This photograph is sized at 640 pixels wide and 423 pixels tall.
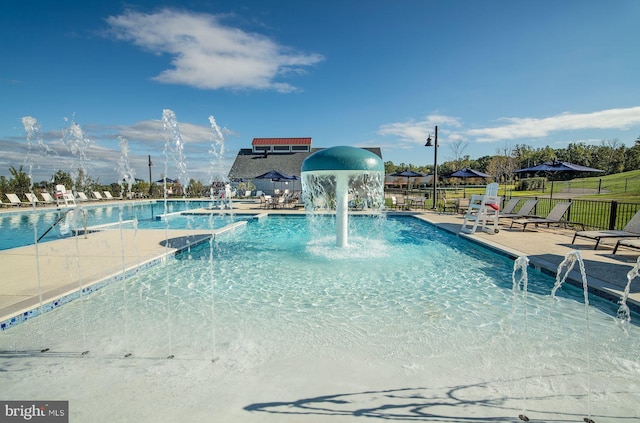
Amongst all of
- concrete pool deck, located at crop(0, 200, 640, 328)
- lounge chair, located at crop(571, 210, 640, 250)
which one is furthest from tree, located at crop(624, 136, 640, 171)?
lounge chair, located at crop(571, 210, 640, 250)

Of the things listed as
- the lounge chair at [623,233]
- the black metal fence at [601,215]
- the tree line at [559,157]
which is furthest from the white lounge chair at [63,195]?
the tree line at [559,157]

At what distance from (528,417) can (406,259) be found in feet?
20.0

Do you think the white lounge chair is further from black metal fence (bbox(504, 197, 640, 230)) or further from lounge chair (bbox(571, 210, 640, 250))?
black metal fence (bbox(504, 197, 640, 230))

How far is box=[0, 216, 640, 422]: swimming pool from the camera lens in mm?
2826

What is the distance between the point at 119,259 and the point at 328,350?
6.11 meters

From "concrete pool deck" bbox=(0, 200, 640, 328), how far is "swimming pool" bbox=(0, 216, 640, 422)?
14.5 inches

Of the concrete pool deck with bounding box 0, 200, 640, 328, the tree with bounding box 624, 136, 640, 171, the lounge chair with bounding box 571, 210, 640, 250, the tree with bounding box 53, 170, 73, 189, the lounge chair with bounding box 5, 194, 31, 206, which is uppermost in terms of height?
the tree with bounding box 624, 136, 640, 171

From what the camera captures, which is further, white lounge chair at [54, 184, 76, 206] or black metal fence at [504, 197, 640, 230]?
white lounge chair at [54, 184, 76, 206]

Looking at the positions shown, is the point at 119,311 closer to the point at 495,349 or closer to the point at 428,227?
the point at 495,349

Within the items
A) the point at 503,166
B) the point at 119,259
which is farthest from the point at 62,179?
the point at 503,166

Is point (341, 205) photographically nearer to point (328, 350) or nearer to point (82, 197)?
point (328, 350)

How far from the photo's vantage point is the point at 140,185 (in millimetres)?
33375

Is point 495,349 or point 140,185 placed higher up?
point 140,185

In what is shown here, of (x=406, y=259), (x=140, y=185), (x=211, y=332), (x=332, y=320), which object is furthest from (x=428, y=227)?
(x=140, y=185)
